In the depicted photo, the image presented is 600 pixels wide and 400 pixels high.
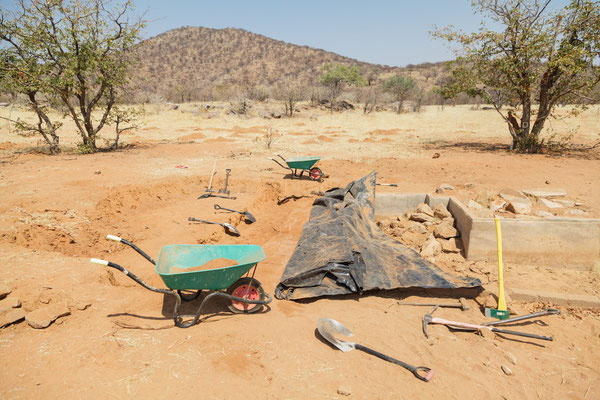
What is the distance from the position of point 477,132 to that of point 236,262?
18.4 meters

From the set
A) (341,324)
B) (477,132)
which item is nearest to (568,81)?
(477,132)

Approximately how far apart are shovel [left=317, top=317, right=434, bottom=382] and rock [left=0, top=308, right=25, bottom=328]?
2824mm

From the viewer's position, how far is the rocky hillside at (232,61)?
52.0 m

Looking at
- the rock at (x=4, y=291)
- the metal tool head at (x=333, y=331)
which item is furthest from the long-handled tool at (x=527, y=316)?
the rock at (x=4, y=291)

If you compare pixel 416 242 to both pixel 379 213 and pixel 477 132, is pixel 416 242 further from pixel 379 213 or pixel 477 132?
pixel 477 132

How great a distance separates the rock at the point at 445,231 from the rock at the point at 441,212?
0.33 meters

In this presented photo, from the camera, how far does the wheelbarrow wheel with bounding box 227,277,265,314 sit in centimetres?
355

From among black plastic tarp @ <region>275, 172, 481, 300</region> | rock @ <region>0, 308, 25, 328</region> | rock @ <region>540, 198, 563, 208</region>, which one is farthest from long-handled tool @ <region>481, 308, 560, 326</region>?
rock @ <region>0, 308, 25, 328</region>

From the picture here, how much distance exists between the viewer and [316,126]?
2052 cm

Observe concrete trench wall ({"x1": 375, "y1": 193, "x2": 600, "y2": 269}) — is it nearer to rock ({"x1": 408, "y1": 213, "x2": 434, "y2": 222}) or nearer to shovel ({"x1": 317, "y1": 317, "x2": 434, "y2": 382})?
rock ({"x1": 408, "y1": 213, "x2": 434, "y2": 222})

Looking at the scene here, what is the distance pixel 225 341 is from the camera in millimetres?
2986

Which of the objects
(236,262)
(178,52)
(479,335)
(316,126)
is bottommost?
(479,335)

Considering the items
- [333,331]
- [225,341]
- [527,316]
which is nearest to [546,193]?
[527,316]

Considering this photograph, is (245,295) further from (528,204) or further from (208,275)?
(528,204)
